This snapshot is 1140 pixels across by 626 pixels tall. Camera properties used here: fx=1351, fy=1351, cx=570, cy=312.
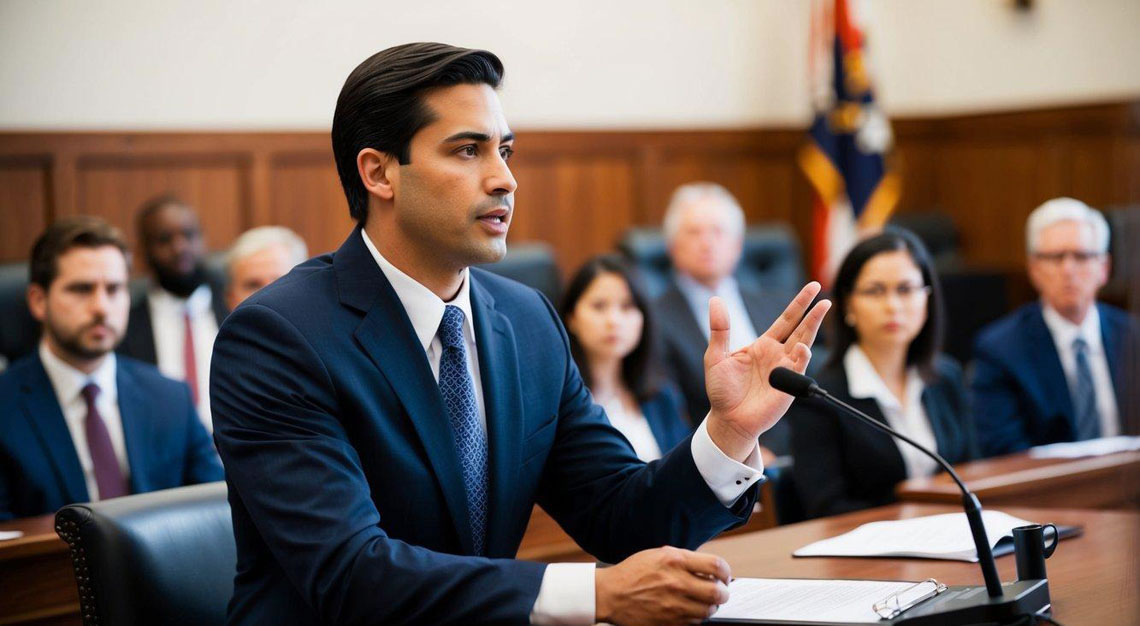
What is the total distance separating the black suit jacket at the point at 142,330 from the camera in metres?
4.95

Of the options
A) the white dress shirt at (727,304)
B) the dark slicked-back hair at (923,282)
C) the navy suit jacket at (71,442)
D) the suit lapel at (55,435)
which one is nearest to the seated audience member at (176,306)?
the navy suit jacket at (71,442)

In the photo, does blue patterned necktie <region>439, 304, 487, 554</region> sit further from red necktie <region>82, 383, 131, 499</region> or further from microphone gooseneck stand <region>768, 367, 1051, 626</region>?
red necktie <region>82, 383, 131, 499</region>

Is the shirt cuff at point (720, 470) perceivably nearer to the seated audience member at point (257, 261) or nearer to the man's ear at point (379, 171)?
the man's ear at point (379, 171)

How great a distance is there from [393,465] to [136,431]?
1.93 meters

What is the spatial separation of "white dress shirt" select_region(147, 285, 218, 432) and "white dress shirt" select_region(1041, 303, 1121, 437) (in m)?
2.99

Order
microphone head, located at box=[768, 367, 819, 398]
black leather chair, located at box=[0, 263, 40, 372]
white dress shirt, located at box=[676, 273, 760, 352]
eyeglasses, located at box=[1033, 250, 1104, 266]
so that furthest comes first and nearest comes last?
white dress shirt, located at box=[676, 273, 760, 352] → eyeglasses, located at box=[1033, 250, 1104, 266] → black leather chair, located at box=[0, 263, 40, 372] → microphone head, located at box=[768, 367, 819, 398]

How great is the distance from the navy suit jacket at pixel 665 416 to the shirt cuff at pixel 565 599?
8.57 feet

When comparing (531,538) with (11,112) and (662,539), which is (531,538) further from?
(11,112)

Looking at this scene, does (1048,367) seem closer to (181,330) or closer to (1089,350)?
(1089,350)

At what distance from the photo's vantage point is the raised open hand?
191 cm

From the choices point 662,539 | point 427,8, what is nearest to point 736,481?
point 662,539

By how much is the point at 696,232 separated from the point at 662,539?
11.9 feet

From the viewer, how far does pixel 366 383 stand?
184 centimetres

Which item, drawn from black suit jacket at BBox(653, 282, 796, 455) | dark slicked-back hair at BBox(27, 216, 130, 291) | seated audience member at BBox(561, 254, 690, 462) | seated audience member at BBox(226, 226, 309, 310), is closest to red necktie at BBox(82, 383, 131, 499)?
dark slicked-back hair at BBox(27, 216, 130, 291)
